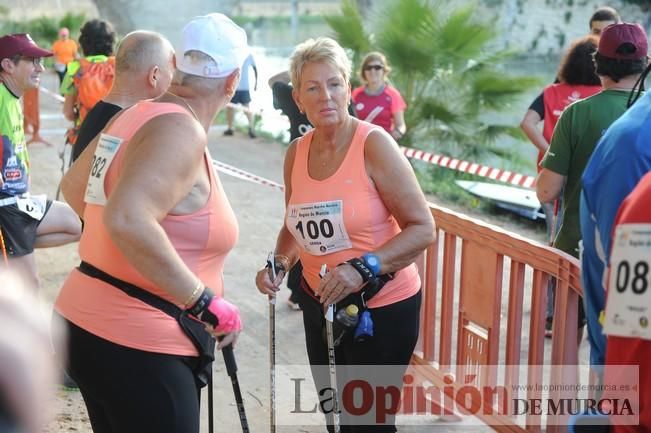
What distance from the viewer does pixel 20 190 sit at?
18.6ft

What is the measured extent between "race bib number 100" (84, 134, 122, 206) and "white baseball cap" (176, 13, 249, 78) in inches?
13.0

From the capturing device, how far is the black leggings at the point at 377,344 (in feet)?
11.5

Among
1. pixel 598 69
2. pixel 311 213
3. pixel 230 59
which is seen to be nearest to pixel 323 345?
pixel 311 213

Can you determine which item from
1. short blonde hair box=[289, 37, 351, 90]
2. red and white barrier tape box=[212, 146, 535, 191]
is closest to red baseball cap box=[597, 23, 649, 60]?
short blonde hair box=[289, 37, 351, 90]

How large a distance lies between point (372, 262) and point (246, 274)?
186 inches

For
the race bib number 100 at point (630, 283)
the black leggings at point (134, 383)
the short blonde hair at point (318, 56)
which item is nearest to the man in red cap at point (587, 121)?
the short blonde hair at point (318, 56)

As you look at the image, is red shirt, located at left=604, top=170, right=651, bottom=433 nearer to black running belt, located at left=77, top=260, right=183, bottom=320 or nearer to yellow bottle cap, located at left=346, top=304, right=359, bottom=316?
yellow bottle cap, located at left=346, top=304, right=359, bottom=316

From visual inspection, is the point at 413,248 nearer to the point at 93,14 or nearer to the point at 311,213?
the point at 311,213

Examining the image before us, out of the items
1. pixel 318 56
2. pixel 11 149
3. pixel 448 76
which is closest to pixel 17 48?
pixel 11 149

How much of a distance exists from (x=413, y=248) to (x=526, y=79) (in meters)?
9.50

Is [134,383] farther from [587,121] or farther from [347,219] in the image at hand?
[587,121]

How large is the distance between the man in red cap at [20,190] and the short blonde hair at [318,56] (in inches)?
102

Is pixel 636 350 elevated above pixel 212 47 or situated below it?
below

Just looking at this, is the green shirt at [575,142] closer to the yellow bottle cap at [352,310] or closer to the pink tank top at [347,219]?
the pink tank top at [347,219]
